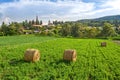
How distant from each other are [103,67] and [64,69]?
11.1 ft

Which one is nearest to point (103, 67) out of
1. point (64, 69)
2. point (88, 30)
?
point (64, 69)

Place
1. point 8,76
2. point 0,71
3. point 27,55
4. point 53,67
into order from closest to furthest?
point 8,76 < point 0,71 < point 53,67 < point 27,55

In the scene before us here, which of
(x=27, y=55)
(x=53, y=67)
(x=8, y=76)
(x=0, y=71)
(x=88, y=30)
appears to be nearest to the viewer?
(x=8, y=76)

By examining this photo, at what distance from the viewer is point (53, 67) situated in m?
18.0

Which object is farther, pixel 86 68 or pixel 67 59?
pixel 67 59

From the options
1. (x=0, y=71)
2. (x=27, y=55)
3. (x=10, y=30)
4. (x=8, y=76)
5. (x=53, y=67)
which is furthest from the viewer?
(x=10, y=30)

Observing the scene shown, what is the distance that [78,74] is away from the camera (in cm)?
1565

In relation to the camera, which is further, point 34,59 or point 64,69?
point 34,59

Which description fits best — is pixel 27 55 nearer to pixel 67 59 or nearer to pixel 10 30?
pixel 67 59

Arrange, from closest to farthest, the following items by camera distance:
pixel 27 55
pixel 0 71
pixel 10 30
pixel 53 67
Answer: pixel 0 71, pixel 53 67, pixel 27 55, pixel 10 30

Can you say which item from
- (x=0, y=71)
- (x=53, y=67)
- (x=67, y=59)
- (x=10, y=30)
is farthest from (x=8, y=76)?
(x=10, y=30)

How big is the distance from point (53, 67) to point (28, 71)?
2266mm

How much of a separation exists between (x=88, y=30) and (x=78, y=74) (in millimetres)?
119716

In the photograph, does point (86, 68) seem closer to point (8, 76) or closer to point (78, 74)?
point (78, 74)
